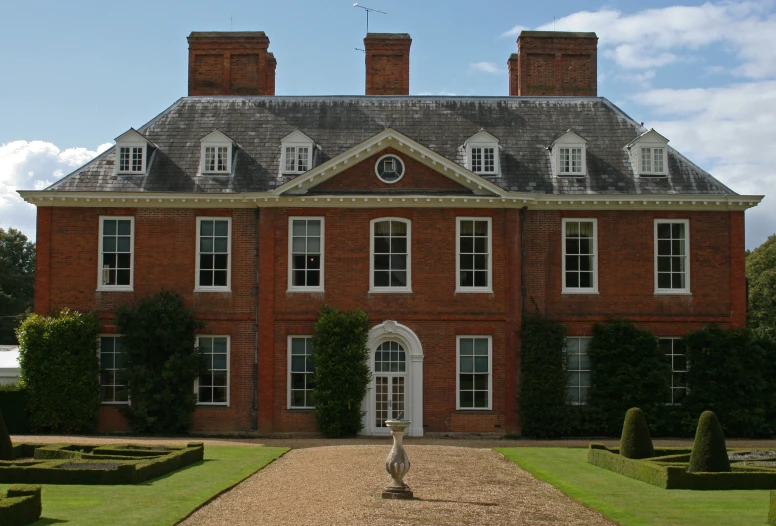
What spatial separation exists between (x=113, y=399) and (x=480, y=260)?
12.1 metres

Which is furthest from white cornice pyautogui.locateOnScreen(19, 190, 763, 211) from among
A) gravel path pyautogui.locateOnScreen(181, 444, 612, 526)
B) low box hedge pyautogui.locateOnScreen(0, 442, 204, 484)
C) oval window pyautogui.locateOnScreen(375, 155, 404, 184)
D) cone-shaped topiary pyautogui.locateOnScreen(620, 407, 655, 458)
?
low box hedge pyautogui.locateOnScreen(0, 442, 204, 484)

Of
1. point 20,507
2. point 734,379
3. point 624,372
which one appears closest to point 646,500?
point 20,507

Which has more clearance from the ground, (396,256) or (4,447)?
(396,256)

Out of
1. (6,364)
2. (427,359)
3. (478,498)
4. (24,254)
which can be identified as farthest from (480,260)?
(24,254)

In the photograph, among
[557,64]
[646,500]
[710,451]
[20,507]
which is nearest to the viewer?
[20,507]

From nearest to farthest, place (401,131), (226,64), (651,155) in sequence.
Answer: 1. (651,155)
2. (401,131)
3. (226,64)

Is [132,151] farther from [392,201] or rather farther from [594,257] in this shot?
[594,257]

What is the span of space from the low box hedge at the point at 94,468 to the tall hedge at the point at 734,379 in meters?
16.2

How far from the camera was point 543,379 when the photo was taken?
28484 mm

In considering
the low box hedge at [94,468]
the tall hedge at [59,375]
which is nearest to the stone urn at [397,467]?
the low box hedge at [94,468]

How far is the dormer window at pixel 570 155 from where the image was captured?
30344 mm

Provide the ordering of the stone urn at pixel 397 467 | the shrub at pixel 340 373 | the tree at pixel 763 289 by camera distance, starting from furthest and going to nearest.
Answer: the tree at pixel 763 289, the shrub at pixel 340 373, the stone urn at pixel 397 467

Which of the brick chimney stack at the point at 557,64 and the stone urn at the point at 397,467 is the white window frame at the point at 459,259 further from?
the stone urn at the point at 397,467

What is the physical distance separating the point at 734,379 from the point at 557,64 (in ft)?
42.5
